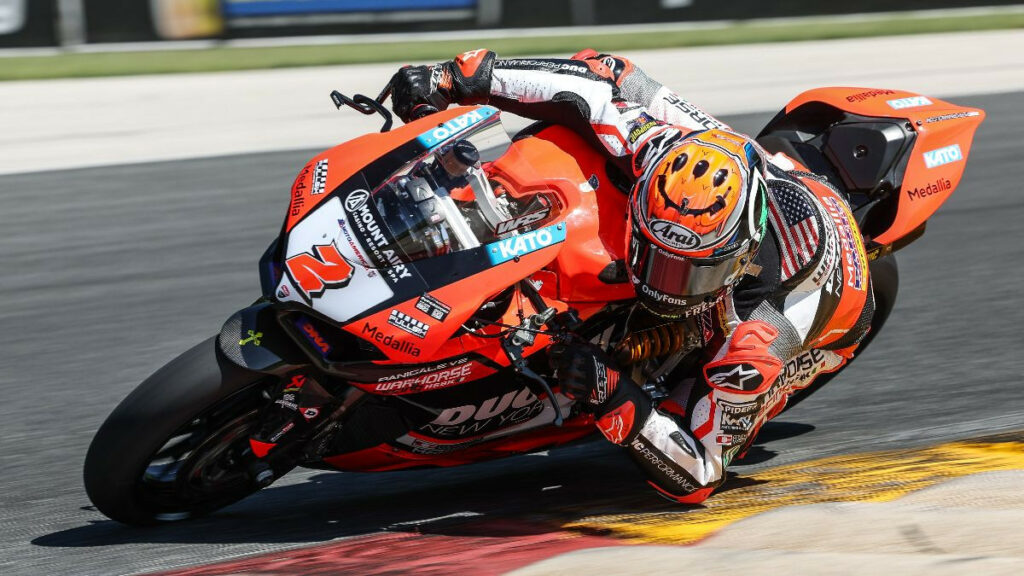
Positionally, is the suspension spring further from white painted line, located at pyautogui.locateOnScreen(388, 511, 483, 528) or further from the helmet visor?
white painted line, located at pyautogui.locateOnScreen(388, 511, 483, 528)

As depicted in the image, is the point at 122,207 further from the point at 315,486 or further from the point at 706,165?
the point at 706,165

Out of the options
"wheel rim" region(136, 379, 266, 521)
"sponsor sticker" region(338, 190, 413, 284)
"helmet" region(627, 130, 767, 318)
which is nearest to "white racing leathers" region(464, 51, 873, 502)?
"helmet" region(627, 130, 767, 318)

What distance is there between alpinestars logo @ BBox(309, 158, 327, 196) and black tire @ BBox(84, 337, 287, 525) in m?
0.53

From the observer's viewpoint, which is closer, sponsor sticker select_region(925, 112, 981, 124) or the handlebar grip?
the handlebar grip

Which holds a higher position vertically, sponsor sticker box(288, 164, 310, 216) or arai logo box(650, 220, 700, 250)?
sponsor sticker box(288, 164, 310, 216)

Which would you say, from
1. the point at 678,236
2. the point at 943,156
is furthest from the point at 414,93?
the point at 943,156

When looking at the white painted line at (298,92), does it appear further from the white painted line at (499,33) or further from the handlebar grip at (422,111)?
the handlebar grip at (422,111)

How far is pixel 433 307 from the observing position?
11.6ft

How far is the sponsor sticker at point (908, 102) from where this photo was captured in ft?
16.8

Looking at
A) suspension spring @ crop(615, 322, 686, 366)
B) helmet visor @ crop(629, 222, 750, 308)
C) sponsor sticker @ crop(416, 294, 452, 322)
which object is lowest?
suspension spring @ crop(615, 322, 686, 366)

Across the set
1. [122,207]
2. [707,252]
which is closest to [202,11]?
[122,207]

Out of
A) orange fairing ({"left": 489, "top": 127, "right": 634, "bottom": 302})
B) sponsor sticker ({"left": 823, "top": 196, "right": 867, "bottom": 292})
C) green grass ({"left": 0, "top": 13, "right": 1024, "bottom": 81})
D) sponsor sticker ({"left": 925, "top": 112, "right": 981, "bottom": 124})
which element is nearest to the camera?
orange fairing ({"left": 489, "top": 127, "right": 634, "bottom": 302})

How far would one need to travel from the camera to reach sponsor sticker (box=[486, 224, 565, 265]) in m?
3.64

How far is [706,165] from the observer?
375cm
